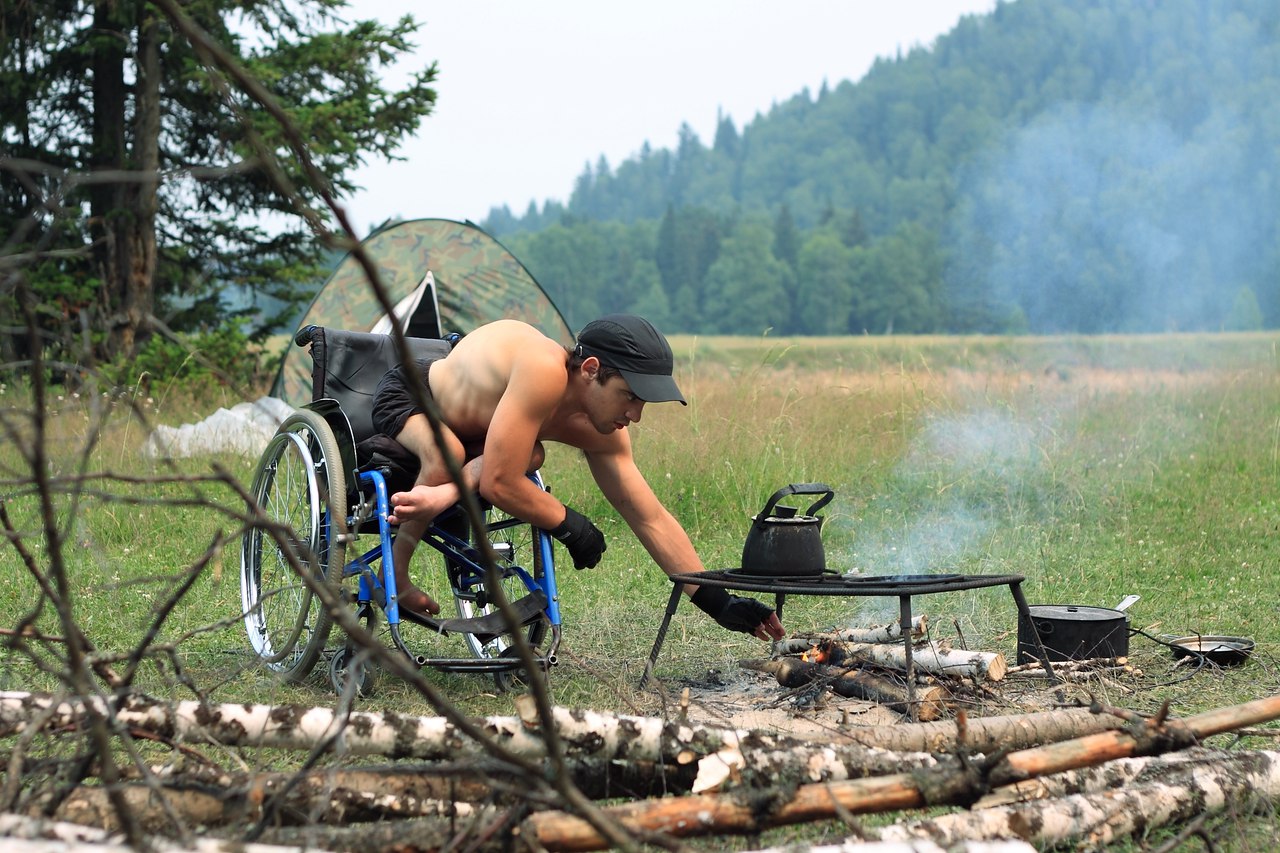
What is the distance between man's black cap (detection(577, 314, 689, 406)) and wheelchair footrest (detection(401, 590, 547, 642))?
30.8 inches

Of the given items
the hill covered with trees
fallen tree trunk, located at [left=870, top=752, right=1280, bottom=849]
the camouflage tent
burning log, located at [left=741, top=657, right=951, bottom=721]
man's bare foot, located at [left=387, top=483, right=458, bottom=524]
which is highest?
the hill covered with trees

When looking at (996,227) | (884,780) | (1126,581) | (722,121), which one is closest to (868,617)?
(1126,581)

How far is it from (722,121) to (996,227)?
176474 mm

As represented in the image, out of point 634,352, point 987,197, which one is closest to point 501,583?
point 634,352

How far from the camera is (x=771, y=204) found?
151000 mm

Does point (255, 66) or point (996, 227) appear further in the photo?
point (996, 227)

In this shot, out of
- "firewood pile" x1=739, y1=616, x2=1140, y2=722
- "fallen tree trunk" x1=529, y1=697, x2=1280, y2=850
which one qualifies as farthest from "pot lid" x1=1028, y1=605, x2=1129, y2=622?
"fallen tree trunk" x1=529, y1=697, x2=1280, y2=850

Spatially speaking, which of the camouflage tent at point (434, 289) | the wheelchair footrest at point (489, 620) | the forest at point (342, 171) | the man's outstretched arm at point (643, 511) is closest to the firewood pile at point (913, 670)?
the man's outstretched arm at point (643, 511)

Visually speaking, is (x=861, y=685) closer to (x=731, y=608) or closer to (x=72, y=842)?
(x=731, y=608)

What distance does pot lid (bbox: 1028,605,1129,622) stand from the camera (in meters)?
4.12

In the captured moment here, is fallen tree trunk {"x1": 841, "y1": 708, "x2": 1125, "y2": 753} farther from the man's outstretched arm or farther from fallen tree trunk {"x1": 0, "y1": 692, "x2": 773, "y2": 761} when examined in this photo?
the man's outstretched arm

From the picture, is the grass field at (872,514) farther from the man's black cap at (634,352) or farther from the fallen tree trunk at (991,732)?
the man's black cap at (634,352)

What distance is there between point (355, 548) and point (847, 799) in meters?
2.26

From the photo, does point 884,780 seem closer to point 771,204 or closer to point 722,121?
point 771,204
